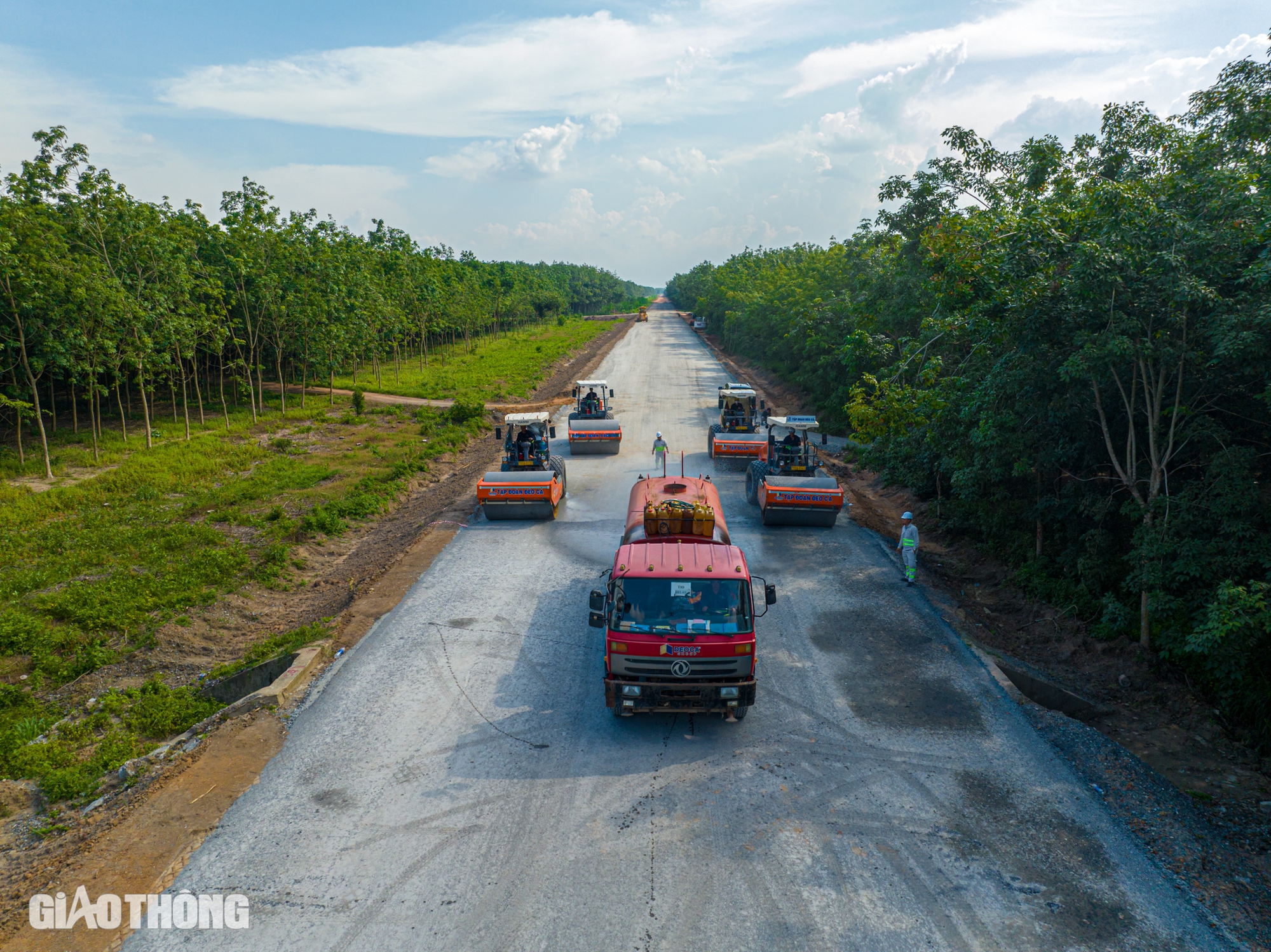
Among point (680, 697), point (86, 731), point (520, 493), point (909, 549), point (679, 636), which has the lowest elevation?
point (86, 731)

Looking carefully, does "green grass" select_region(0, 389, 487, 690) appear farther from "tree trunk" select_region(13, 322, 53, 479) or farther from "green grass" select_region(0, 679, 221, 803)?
"green grass" select_region(0, 679, 221, 803)

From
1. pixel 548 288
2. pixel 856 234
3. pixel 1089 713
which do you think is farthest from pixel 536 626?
pixel 548 288

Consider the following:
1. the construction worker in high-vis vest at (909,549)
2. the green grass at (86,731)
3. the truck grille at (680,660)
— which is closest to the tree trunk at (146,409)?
the green grass at (86,731)

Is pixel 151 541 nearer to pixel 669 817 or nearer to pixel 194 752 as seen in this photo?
pixel 194 752

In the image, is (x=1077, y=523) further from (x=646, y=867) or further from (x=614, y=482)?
(x=614, y=482)

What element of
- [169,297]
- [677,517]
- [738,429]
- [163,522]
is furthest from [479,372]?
[677,517]
